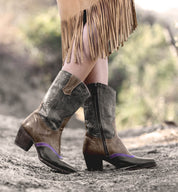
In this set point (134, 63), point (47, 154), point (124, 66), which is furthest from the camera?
point (124, 66)

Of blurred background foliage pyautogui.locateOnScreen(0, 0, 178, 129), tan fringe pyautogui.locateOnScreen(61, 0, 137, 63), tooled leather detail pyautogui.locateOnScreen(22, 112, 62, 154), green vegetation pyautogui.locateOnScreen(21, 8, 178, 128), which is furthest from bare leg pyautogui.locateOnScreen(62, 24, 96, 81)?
green vegetation pyautogui.locateOnScreen(21, 8, 178, 128)

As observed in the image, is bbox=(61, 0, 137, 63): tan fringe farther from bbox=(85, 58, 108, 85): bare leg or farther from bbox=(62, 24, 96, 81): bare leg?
bbox=(85, 58, 108, 85): bare leg

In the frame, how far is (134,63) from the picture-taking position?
7.14 m

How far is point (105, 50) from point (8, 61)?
23.4ft

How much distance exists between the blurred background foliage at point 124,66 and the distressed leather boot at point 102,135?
170 inches

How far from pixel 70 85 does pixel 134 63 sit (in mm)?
6099

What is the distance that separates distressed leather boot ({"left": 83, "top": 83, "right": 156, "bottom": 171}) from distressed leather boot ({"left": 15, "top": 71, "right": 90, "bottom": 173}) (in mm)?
95

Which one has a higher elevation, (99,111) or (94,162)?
(99,111)

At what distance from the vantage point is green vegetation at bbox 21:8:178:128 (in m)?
6.23

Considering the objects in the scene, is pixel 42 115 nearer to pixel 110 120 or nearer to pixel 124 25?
pixel 110 120

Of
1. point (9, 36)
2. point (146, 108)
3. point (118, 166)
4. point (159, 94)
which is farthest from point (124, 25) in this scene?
point (9, 36)

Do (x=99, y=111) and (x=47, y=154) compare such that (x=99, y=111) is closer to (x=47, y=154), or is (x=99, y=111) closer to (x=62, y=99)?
(x=62, y=99)

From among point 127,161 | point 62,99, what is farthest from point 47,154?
point 127,161

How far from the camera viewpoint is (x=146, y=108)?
5621 millimetres
